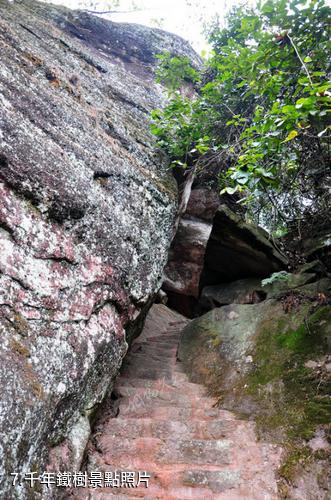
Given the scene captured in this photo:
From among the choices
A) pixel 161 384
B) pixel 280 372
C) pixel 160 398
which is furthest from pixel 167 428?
pixel 280 372

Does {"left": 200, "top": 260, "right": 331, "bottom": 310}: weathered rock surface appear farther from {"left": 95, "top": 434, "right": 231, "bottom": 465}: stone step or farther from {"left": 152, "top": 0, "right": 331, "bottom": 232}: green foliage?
{"left": 95, "top": 434, "right": 231, "bottom": 465}: stone step

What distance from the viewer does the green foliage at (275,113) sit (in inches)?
144

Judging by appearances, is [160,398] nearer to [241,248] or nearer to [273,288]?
[273,288]

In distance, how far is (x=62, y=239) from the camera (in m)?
3.44

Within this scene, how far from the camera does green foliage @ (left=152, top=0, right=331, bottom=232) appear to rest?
144 inches

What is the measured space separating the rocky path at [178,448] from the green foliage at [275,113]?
2.61 m

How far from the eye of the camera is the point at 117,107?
6336 mm

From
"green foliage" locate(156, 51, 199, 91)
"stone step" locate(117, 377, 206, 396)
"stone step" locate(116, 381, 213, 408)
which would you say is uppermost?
"green foliage" locate(156, 51, 199, 91)

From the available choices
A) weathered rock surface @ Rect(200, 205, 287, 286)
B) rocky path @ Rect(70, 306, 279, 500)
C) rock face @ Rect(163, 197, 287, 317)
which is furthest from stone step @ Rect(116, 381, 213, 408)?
weathered rock surface @ Rect(200, 205, 287, 286)

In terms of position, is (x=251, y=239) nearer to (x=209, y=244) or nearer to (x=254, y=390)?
(x=209, y=244)

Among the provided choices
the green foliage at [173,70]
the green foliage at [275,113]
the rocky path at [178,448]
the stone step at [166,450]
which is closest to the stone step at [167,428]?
the rocky path at [178,448]

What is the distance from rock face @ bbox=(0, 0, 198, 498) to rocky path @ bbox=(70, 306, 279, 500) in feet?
1.51

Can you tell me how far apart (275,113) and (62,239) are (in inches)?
111

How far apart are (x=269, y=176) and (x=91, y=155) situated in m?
2.30
